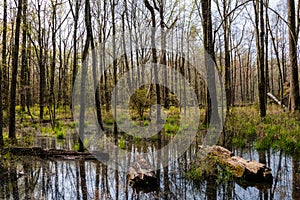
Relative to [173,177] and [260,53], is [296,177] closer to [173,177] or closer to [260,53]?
[173,177]

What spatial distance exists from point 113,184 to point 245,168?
2496mm

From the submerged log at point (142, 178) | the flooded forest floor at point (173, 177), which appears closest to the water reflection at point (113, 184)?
the flooded forest floor at point (173, 177)

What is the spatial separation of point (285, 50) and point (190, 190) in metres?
30.3

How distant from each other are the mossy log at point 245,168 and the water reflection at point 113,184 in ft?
0.70

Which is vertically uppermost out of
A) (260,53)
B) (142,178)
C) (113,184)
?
(260,53)

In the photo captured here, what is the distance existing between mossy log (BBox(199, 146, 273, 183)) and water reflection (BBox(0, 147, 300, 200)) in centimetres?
21

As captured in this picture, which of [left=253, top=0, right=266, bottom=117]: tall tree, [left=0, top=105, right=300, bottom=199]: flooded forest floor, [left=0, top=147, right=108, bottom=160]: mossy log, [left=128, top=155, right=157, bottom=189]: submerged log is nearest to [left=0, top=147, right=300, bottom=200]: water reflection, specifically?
[left=0, top=105, right=300, bottom=199]: flooded forest floor

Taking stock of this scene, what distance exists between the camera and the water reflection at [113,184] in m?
4.52

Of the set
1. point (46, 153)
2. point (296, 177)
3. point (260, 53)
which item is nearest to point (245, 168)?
point (296, 177)

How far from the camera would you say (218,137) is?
8984 millimetres

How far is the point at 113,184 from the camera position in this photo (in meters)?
5.15

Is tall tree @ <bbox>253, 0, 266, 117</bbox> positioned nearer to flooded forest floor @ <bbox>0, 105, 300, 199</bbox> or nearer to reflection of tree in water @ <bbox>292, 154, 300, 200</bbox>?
flooded forest floor @ <bbox>0, 105, 300, 199</bbox>

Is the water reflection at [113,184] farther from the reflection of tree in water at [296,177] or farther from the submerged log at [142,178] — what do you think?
the submerged log at [142,178]

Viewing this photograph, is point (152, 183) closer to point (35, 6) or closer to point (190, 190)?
point (190, 190)
